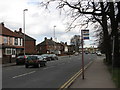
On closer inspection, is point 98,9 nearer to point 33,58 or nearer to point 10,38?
point 33,58

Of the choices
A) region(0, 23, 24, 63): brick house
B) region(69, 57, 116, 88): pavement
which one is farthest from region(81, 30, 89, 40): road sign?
region(0, 23, 24, 63): brick house

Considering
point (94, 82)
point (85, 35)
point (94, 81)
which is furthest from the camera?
point (85, 35)

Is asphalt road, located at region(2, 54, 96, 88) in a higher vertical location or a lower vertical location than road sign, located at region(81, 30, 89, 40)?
lower

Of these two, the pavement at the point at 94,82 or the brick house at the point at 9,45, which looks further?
the brick house at the point at 9,45

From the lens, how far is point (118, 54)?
22.5m

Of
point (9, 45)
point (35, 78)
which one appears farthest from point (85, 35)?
point (9, 45)

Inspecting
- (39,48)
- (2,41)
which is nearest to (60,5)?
(2,41)

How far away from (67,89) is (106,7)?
55.1ft

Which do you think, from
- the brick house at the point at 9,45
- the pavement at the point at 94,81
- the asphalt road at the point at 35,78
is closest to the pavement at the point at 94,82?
the pavement at the point at 94,81

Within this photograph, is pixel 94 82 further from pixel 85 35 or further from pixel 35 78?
pixel 35 78

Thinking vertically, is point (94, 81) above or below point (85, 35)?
below

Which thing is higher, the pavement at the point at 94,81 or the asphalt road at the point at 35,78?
the pavement at the point at 94,81

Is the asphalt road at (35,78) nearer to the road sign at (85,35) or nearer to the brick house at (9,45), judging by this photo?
the road sign at (85,35)

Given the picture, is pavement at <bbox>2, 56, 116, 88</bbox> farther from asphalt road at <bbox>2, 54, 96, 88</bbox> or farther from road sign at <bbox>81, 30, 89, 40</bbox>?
road sign at <bbox>81, 30, 89, 40</bbox>
